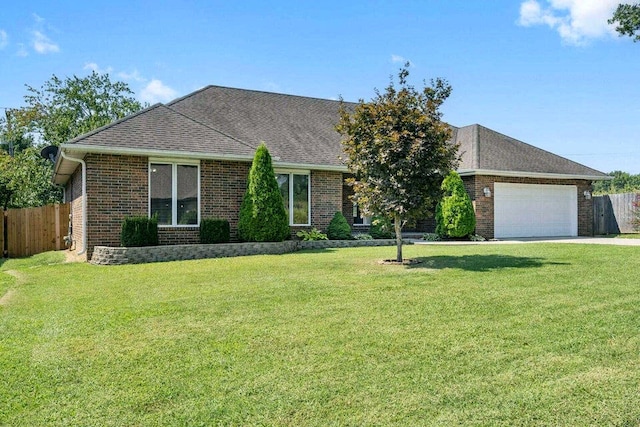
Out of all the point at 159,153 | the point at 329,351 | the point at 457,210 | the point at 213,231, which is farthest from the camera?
the point at 457,210

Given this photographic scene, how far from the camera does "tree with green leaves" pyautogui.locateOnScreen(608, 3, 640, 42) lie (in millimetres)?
17625

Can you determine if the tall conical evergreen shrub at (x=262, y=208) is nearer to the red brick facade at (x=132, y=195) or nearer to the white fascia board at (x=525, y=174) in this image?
the red brick facade at (x=132, y=195)

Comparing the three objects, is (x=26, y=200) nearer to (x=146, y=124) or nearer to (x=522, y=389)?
(x=146, y=124)

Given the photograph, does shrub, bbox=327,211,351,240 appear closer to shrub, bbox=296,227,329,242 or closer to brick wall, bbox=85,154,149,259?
shrub, bbox=296,227,329,242

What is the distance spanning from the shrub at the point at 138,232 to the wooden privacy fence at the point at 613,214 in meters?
18.6

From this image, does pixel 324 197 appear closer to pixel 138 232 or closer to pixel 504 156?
pixel 138 232

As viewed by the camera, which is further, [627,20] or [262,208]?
[627,20]

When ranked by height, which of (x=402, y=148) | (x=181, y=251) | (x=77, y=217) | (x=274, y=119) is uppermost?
(x=274, y=119)

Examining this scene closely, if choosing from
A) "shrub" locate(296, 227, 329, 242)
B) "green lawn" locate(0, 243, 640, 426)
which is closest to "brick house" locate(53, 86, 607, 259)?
"shrub" locate(296, 227, 329, 242)

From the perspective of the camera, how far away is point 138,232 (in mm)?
11836

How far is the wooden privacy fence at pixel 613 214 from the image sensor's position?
67.9ft

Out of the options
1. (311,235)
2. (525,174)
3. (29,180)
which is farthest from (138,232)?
(29,180)

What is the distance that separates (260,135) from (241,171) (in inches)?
119

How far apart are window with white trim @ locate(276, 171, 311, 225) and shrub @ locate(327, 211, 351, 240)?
2.53 feet
